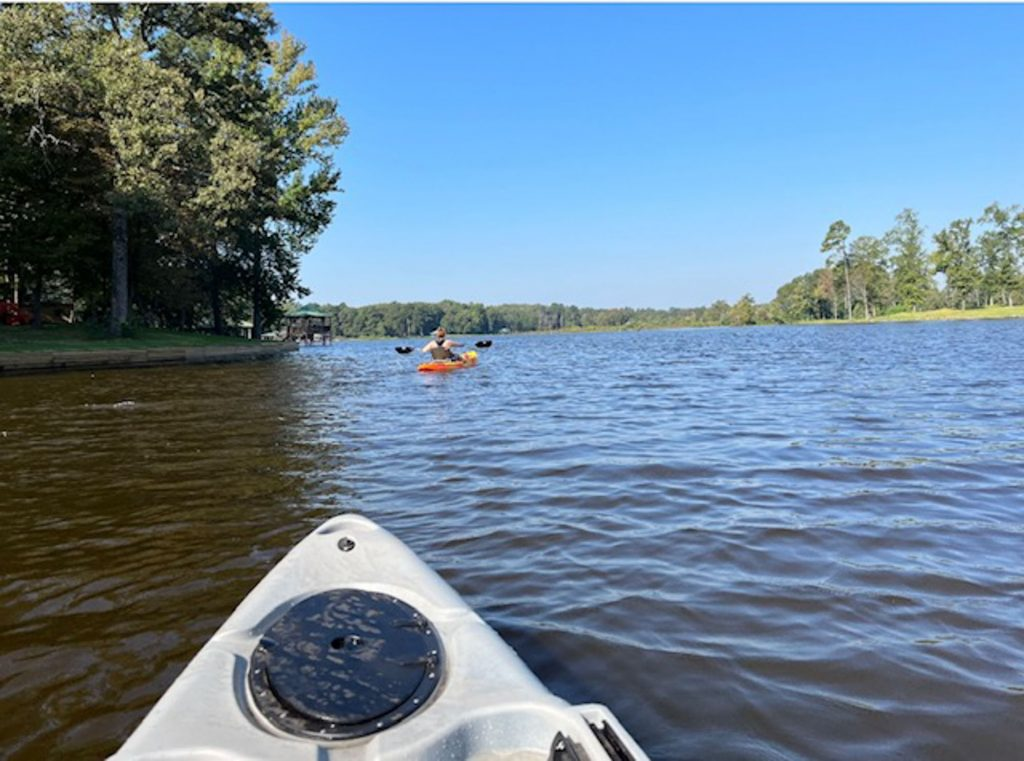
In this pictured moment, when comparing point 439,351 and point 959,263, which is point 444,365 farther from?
point 959,263

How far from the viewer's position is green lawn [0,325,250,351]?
2050cm

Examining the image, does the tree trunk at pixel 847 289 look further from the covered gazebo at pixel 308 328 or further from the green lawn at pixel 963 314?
the covered gazebo at pixel 308 328

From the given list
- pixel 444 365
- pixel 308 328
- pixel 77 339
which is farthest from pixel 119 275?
pixel 308 328

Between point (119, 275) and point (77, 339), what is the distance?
10.2 feet

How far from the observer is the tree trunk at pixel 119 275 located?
980 inches

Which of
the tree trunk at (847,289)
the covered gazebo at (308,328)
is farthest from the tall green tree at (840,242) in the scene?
the covered gazebo at (308,328)

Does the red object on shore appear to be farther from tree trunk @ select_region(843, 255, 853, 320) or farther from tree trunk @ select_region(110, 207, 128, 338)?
tree trunk @ select_region(843, 255, 853, 320)

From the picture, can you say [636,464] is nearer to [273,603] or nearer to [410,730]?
[273,603]

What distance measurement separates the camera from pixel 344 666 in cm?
197

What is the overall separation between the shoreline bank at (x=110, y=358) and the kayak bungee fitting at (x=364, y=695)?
20.3 metres

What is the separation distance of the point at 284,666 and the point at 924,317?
9634 cm

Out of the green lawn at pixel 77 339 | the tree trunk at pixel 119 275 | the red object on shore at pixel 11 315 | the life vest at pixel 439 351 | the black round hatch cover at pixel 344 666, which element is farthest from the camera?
the red object on shore at pixel 11 315

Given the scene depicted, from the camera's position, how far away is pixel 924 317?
267 feet

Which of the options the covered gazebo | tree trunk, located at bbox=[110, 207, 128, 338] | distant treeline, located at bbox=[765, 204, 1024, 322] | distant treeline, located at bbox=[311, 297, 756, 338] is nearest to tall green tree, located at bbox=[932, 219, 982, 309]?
distant treeline, located at bbox=[765, 204, 1024, 322]
